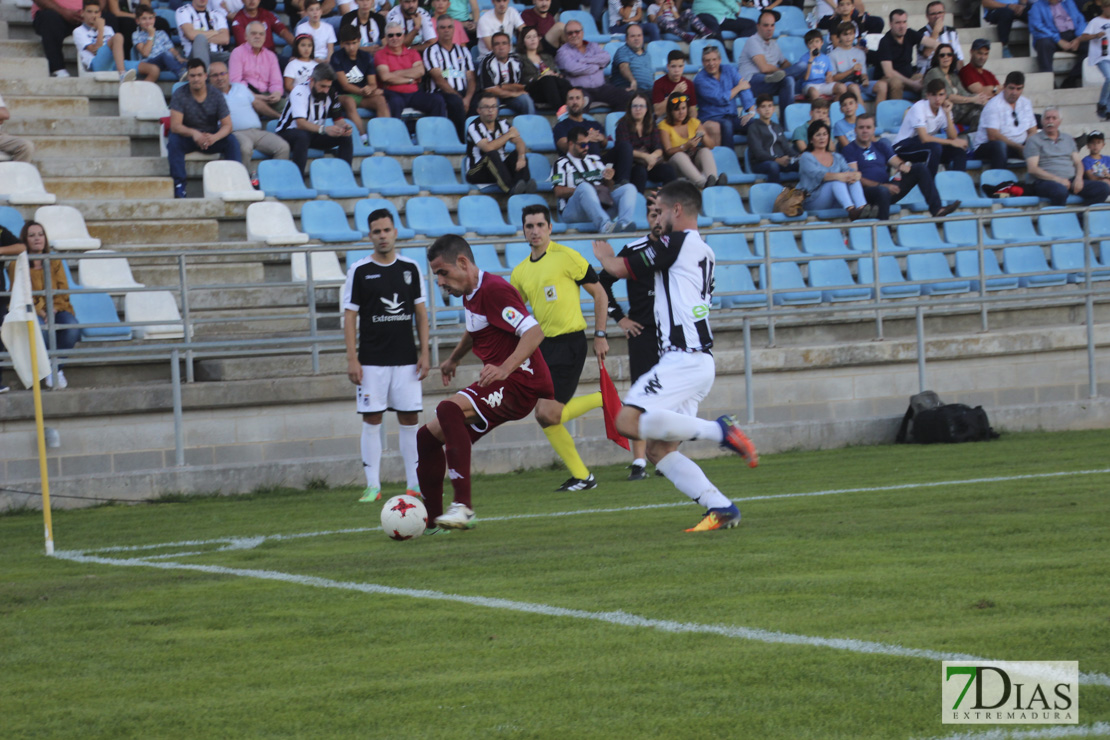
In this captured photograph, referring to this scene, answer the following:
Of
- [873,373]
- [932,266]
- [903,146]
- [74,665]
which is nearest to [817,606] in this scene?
[74,665]

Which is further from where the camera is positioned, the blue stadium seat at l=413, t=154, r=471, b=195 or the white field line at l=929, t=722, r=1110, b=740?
the blue stadium seat at l=413, t=154, r=471, b=195

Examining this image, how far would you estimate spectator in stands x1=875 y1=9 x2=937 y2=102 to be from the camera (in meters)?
20.2

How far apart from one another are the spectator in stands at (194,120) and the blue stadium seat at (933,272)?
8.49 m

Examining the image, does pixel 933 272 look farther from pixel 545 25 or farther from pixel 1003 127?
pixel 545 25

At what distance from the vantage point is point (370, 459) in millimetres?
10859

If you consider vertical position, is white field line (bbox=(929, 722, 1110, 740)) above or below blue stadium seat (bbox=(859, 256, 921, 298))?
below

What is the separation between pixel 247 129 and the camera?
15.9 metres

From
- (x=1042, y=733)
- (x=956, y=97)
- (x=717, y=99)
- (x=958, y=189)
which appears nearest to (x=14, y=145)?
(x=717, y=99)

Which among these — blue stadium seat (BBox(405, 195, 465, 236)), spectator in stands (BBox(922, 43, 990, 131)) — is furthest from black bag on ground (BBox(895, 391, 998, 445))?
spectator in stands (BBox(922, 43, 990, 131))

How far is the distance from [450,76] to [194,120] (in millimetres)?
3723

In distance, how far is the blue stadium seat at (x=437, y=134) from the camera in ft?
56.0

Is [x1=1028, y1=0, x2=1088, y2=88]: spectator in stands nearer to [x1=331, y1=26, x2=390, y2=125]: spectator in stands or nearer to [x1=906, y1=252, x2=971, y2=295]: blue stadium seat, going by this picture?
[x1=906, y1=252, x2=971, y2=295]: blue stadium seat

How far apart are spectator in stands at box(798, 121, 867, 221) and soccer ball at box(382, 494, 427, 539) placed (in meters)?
10.5

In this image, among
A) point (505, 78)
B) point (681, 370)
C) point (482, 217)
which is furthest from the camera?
point (505, 78)
